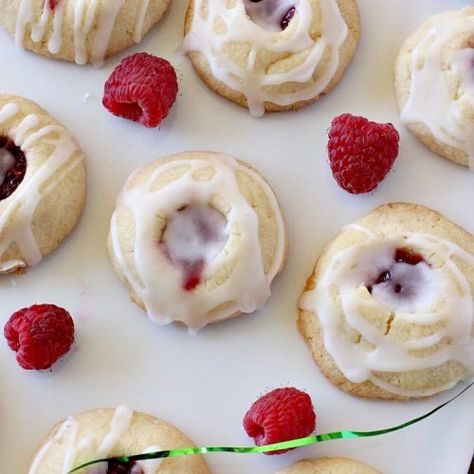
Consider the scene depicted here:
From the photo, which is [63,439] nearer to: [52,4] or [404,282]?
[404,282]

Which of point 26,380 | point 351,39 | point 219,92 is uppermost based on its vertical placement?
point 351,39

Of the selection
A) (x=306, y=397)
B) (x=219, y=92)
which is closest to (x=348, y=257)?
(x=306, y=397)

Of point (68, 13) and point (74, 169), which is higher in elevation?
point (68, 13)

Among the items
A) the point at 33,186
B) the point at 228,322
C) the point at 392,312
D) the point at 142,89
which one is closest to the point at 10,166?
the point at 33,186

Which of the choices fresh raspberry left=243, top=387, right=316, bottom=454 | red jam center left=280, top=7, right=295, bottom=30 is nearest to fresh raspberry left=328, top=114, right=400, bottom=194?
red jam center left=280, top=7, right=295, bottom=30

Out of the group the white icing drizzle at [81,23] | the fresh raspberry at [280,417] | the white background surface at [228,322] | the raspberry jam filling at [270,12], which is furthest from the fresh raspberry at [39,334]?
the raspberry jam filling at [270,12]

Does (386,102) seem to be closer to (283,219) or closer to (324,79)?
(324,79)
